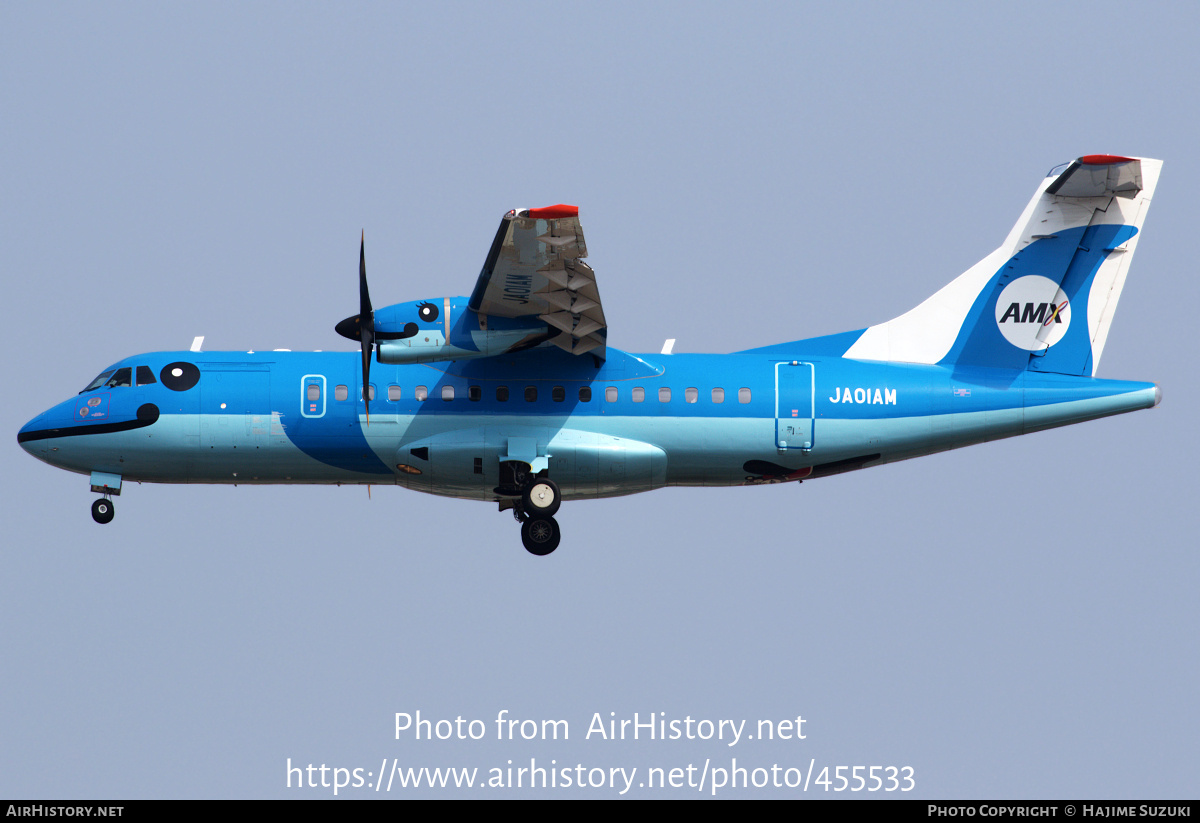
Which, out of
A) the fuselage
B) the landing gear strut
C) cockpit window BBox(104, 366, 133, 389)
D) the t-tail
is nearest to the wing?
the fuselage

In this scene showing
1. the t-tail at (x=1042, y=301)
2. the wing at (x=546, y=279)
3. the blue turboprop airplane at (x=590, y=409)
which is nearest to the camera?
the wing at (x=546, y=279)

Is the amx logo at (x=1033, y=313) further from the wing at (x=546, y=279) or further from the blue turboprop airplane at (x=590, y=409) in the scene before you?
the wing at (x=546, y=279)

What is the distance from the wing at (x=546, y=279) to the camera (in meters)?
20.5

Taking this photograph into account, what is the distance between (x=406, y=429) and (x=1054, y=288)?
1057 centimetres

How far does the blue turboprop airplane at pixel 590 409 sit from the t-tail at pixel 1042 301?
0.12 ft

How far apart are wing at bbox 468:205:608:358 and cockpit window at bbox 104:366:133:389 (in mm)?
→ 5898

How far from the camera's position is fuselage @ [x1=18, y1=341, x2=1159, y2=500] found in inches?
923

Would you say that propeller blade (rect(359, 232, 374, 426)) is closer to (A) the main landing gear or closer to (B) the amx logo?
(A) the main landing gear

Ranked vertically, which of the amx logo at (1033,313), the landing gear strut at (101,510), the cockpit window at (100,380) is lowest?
the landing gear strut at (101,510)

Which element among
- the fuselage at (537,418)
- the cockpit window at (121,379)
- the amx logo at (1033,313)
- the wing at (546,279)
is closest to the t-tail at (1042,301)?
the amx logo at (1033,313)

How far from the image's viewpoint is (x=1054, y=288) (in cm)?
2464

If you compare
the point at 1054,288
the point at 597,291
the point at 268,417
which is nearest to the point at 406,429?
the point at 268,417

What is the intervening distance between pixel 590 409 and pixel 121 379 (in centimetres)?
735
